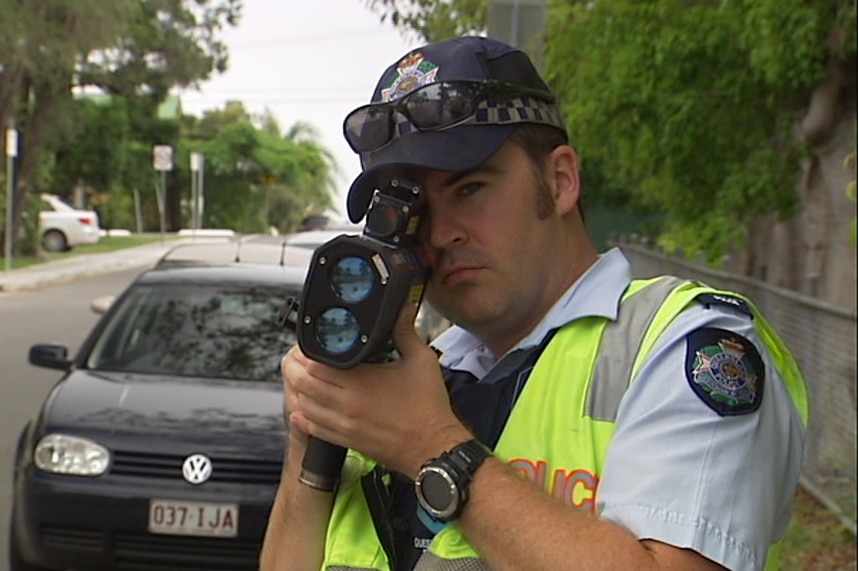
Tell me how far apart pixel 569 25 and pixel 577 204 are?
8.29m

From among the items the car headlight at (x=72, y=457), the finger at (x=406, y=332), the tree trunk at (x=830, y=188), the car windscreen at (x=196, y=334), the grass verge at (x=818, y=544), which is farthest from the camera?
the tree trunk at (x=830, y=188)

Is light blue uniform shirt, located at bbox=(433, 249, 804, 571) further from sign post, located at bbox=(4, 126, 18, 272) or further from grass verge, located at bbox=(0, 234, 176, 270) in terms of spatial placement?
grass verge, located at bbox=(0, 234, 176, 270)

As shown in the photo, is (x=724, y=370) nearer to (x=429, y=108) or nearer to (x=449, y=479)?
(x=449, y=479)

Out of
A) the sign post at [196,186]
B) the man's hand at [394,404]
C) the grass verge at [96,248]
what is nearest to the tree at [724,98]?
the man's hand at [394,404]

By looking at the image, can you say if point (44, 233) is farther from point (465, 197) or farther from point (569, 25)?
point (465, 197)

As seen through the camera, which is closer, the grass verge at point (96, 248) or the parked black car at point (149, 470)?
the parked black car at point (149, 470)

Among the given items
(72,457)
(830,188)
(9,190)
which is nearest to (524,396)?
(72,457)

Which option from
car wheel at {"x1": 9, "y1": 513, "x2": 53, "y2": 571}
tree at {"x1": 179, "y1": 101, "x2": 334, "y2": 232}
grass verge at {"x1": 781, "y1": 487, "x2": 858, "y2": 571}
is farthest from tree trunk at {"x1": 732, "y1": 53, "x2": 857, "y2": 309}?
tree at {"x1": 179, "y1": 101, "x2": 334, "y2": 232}

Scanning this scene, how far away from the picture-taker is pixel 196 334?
20.2ft

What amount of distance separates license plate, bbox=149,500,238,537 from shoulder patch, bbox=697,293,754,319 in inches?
142

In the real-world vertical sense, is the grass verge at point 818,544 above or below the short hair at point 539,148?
below

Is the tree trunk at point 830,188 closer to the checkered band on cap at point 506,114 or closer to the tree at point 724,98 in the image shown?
the tree at point 724,98

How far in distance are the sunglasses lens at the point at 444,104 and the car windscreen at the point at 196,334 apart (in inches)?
163

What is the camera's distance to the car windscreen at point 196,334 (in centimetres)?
588
